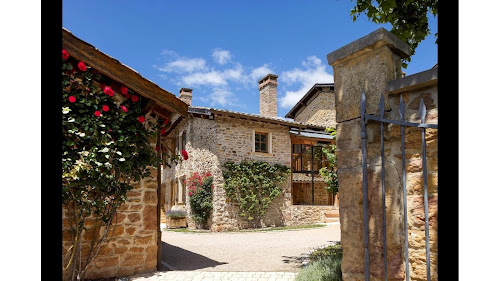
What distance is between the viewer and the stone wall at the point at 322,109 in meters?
19.5

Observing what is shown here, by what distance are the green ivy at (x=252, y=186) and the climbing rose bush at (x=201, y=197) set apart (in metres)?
0.74

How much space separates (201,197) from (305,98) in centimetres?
965

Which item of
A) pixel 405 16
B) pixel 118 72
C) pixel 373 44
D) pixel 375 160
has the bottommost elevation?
pixel 375 160

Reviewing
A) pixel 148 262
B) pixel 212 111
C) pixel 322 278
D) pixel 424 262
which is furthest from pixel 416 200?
pixel 212 111

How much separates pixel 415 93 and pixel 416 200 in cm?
62

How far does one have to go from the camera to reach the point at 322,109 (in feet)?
65.3

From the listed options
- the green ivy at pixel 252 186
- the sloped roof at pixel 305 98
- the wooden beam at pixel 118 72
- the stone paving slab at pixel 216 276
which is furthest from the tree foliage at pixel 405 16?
the sloped roof at pixel 305 98

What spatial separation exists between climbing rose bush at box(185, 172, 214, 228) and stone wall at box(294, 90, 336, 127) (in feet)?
24.8

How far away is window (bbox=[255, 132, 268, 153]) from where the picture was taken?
15170mm

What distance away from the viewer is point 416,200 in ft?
7.04

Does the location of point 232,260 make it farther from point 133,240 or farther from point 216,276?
point 133,240

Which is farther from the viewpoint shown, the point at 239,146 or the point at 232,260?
the point at 239,146

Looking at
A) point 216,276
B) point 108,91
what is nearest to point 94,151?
point 108,91
